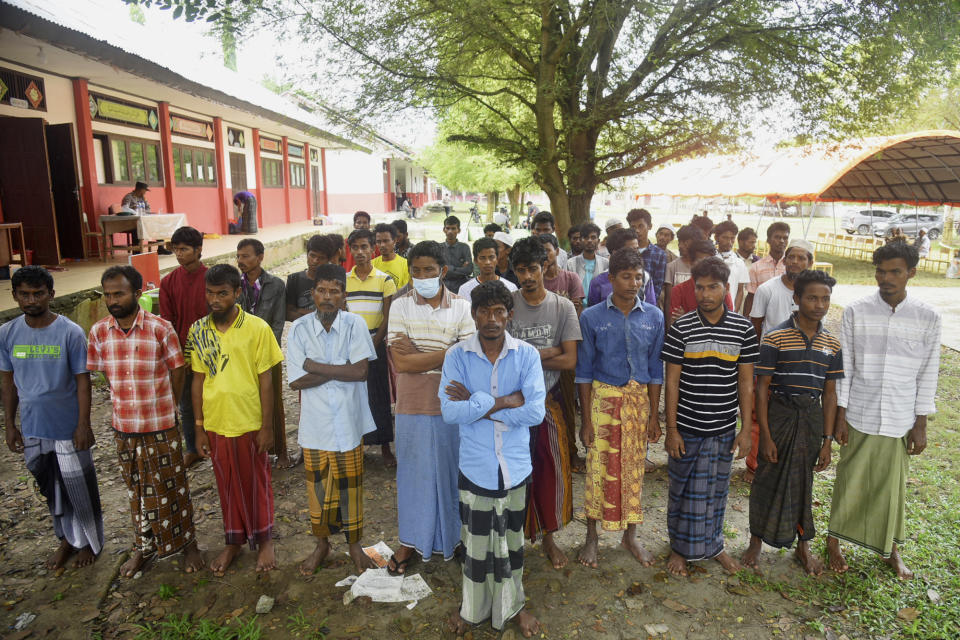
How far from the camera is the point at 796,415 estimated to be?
3430mm

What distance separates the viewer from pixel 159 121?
1301 cm

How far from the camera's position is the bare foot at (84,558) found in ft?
11.7

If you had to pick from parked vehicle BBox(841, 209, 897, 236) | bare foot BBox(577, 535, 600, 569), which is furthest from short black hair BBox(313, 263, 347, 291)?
parked vehicle BBox(841, 209, 897, 236)

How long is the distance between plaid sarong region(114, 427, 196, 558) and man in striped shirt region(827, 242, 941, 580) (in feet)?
13.1

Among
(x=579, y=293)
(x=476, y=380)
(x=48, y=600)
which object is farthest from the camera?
(x=579, y=293)

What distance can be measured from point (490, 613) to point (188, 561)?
1901 mm

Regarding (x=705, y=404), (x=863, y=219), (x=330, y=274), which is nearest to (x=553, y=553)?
(x=705, y=404)

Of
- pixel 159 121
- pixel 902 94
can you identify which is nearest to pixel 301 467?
pixel 902 94

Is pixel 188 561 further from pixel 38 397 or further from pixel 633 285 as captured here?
pixel 633 285

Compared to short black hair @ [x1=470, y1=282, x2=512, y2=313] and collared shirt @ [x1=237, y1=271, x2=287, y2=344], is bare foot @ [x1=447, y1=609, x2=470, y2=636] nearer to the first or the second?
short black hair @ [x1=470, y1=282, x2=512, y2=313]

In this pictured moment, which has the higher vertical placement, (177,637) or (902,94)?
(902,94)

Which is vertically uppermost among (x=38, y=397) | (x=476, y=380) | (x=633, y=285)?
(x=633, y=285)

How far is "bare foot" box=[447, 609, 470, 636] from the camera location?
9.85ft

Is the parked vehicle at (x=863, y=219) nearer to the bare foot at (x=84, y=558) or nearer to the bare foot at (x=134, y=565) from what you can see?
the bare foot at (x=134, y=565)
